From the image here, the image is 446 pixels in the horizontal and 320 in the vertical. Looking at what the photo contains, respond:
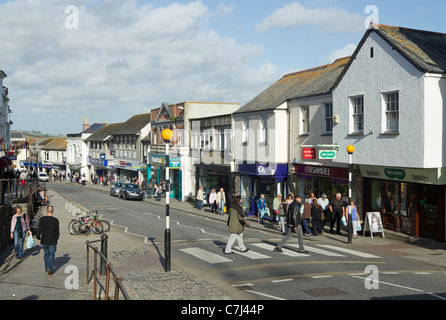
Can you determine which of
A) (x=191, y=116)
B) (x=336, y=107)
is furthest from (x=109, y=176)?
(x=336, y=107)

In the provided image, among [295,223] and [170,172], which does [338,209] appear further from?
[170,172]

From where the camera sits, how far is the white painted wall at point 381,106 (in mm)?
16969

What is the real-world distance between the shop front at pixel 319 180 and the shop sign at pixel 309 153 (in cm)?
58

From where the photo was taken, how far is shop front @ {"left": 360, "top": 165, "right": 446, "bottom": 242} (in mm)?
17734

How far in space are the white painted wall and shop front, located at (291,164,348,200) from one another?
183 centimetres

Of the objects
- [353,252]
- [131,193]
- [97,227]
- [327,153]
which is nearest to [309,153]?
[327,153]

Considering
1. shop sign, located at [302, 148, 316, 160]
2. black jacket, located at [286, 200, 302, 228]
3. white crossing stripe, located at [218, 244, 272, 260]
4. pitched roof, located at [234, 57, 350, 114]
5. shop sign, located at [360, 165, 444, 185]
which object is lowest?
white crossing stripe, located at [218, 244, 272, 260]

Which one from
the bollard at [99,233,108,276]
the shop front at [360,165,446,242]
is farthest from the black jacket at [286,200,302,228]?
the bollard at [99,233,108,276]

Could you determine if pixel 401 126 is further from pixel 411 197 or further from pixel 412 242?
pixel 412 242

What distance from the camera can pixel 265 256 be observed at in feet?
49.2

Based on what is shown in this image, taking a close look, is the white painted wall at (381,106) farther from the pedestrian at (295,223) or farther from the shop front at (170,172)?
the shop front at (170,172)

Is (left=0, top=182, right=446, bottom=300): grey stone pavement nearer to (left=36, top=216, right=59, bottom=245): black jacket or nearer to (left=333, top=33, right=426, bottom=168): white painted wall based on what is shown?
(left=36, top=216, right=59, bottom=245): black jacket
